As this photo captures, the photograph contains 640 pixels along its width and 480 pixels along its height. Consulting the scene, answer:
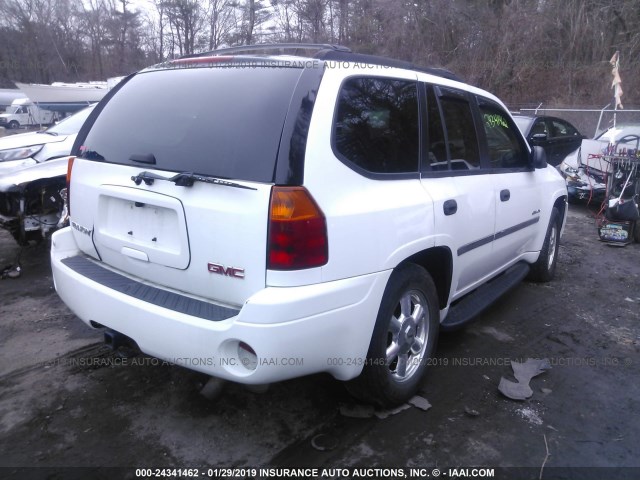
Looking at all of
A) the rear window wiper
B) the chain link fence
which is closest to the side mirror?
the rear window wiper

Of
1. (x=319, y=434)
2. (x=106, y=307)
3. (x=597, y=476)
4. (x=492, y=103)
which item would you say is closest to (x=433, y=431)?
(x=319, y=434)

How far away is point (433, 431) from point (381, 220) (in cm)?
120

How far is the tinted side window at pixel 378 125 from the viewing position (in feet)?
7.95

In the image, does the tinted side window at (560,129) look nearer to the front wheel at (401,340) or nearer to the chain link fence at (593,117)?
the chain link fence at (593,117)

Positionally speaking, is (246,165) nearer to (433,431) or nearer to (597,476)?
(433,431)

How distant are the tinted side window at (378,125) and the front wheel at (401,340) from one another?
0.61m

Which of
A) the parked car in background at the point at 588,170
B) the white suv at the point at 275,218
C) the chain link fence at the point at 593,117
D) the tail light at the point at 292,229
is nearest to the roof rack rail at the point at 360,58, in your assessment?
the white suv at the point at 275,218

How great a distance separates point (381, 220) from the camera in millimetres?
2445

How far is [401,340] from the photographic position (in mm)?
2816

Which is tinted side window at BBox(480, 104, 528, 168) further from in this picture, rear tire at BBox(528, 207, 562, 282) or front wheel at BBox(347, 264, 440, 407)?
front wheel at BBox(347, 264, 440, 407)

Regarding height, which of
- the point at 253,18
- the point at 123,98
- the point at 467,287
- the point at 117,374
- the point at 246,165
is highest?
the point at 253,18

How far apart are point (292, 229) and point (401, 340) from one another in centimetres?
109

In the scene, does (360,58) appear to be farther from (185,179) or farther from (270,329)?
(270,329)

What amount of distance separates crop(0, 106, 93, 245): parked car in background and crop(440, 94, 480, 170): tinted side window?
4043 millimetres
